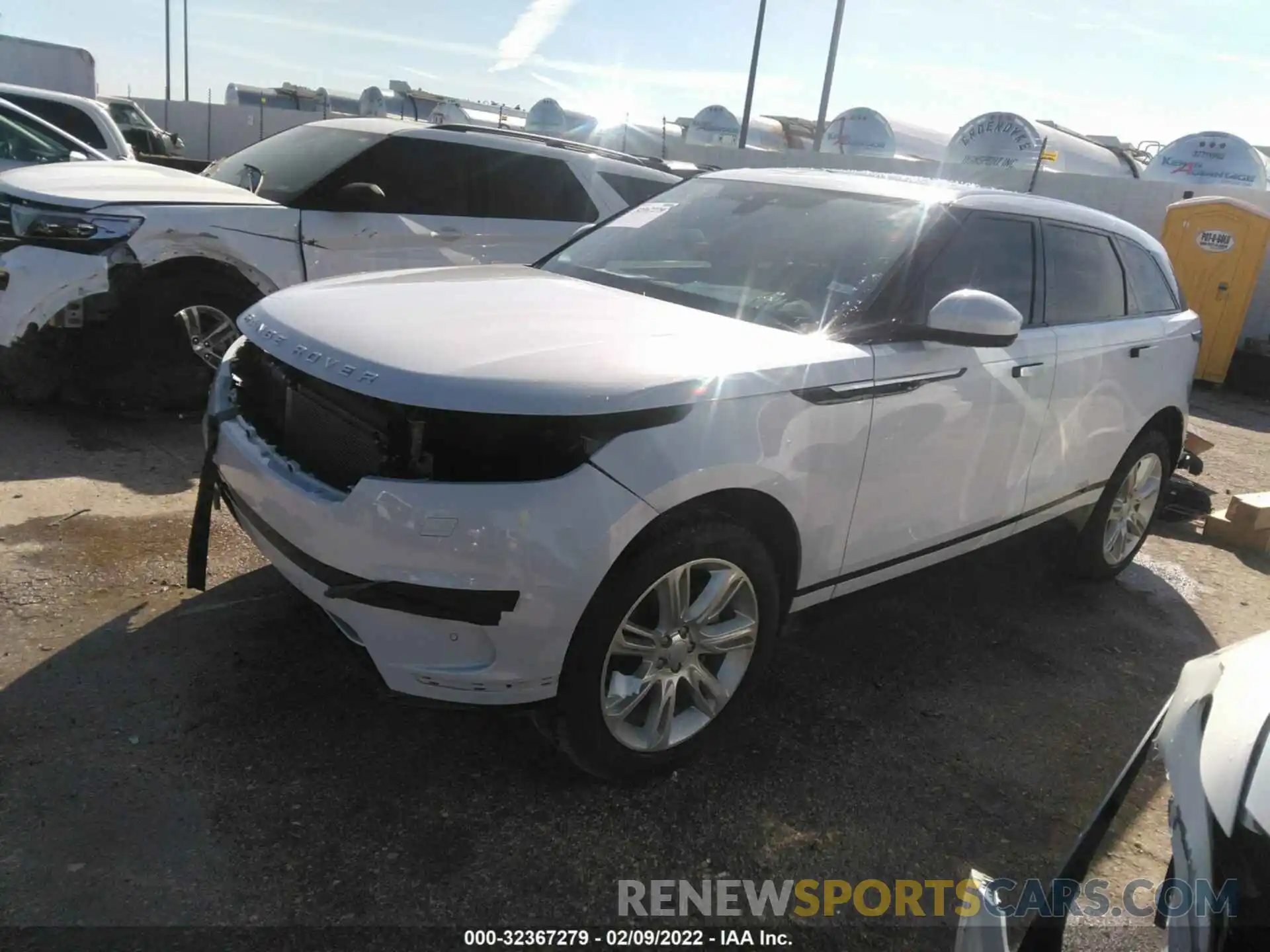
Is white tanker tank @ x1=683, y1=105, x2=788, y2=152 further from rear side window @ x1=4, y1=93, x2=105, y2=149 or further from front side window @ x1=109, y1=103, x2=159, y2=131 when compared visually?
rear side window @ x1=4, y1=93, x2=105, y2=149

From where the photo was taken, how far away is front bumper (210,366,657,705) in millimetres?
2156

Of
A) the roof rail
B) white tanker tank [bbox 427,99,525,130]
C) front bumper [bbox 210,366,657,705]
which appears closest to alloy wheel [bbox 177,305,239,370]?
the roof rail

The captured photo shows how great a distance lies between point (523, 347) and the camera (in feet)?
7.95

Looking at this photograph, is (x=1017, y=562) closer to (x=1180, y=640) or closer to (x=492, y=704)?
(x=1180, y=640)

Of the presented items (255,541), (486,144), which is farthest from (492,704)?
(486,144)

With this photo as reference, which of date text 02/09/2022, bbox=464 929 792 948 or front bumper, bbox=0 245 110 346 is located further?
front bumper, bbox=0 245 110 346

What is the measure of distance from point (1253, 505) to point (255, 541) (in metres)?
5.38

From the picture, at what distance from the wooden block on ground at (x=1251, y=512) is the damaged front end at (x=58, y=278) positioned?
6253 millimetres

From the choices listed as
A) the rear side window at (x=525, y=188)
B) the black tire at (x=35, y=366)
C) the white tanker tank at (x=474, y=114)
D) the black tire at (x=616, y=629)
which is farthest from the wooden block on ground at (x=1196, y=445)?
the white tanker tank at (x=474, y=114)

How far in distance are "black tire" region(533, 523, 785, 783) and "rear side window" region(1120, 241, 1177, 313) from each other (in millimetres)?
2712

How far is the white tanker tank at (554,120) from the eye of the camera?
105 feet

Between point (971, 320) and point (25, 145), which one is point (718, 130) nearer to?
point (25, 145)

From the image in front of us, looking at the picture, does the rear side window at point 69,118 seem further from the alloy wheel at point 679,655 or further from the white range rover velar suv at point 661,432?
the alloy wheel at point 679,655

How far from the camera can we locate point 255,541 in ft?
9.07
